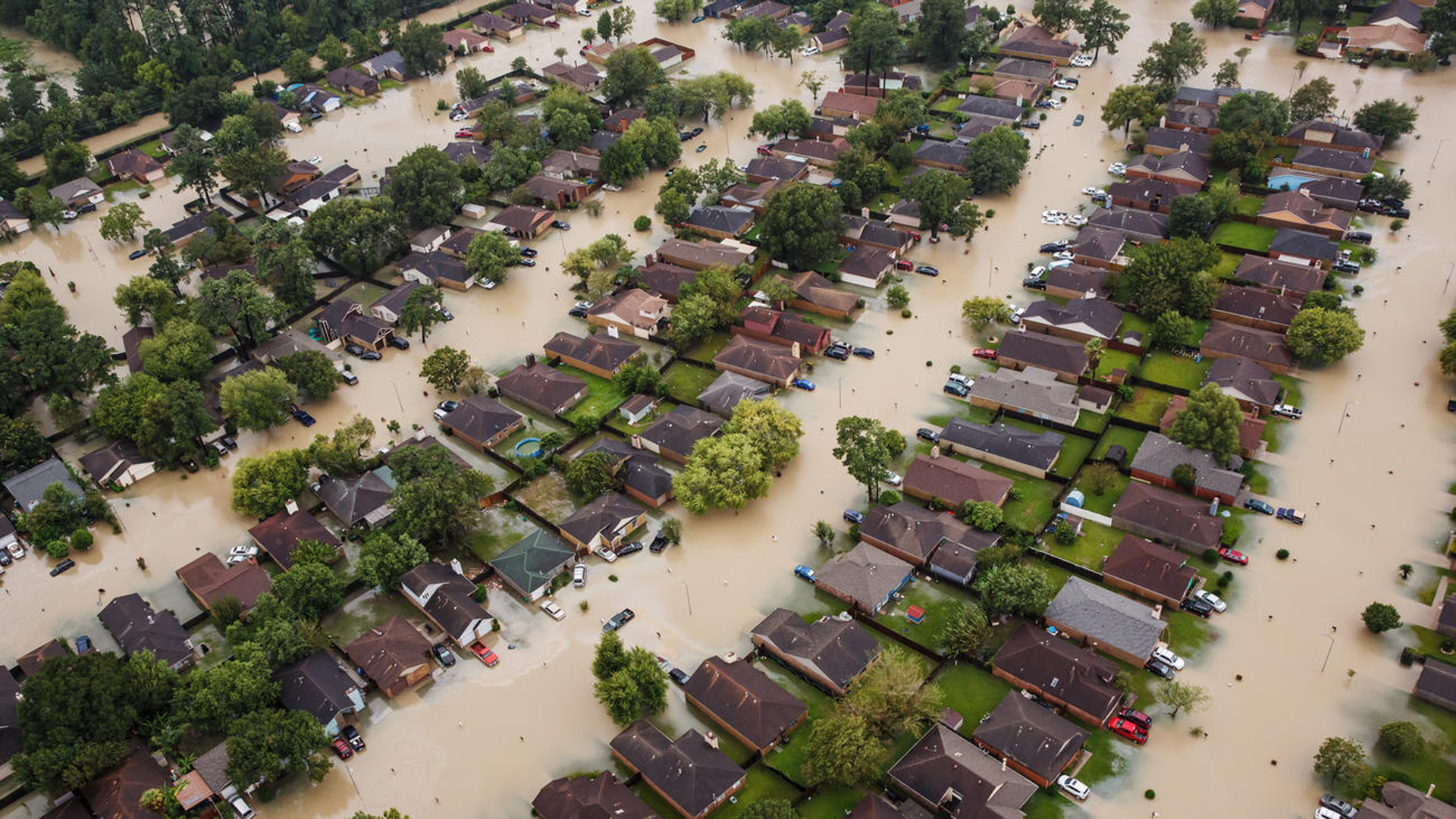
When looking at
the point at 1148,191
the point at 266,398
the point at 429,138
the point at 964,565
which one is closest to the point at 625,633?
the point at 964,565

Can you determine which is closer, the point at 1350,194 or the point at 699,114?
the point at 1350,194

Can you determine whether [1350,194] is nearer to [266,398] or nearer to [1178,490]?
[1178,490]

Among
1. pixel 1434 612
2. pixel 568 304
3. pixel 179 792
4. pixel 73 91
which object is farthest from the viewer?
pixel 73 91

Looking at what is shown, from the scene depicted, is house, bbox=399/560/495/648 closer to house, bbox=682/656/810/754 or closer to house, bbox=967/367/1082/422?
house, bbox=682/656/810/754

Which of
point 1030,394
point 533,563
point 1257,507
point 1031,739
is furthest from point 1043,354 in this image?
point 533,563

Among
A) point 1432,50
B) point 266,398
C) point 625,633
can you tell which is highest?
point 1432,50

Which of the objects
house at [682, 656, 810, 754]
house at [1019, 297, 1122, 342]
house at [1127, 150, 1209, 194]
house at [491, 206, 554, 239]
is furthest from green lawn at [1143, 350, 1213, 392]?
house at [491, 206, 554, 239]

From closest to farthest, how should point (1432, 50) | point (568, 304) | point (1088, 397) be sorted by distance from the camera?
point (1088, 397), point (568, 304), point (1432, 50)
